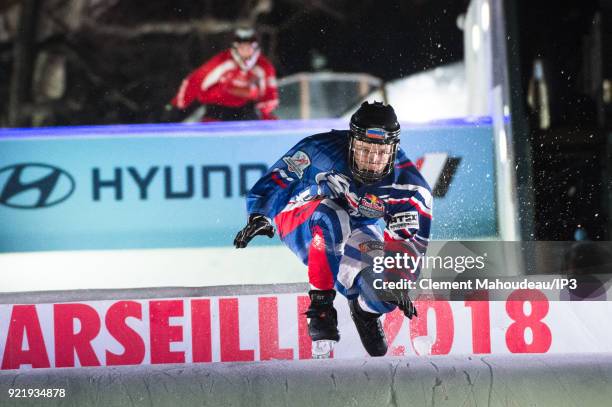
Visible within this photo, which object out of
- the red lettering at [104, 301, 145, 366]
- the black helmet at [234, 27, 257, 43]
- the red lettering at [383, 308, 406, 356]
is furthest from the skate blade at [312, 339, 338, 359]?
the black helmet at [234, 27, 257, 43]

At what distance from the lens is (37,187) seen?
3791 millimetres

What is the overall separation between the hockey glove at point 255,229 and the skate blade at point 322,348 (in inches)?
19.8

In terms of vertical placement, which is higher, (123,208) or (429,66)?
(429,66)

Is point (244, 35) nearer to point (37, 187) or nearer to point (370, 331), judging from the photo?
point (37, 187)

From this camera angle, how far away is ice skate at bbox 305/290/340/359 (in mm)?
3535

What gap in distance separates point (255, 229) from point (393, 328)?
726 mm

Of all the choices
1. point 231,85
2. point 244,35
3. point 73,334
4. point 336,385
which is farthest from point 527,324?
Result: point 244,35

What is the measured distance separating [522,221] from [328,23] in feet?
4.57

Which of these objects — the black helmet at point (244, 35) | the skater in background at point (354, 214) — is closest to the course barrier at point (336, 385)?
the skater in background at point (354, 214)

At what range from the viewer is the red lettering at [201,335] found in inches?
138

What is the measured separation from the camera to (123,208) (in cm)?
378

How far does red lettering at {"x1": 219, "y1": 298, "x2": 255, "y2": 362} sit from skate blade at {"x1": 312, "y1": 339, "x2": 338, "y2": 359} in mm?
261

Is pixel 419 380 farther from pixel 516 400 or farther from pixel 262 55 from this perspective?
pixel 262 55

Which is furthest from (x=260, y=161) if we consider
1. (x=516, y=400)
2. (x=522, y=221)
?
(x=516, y=400)
